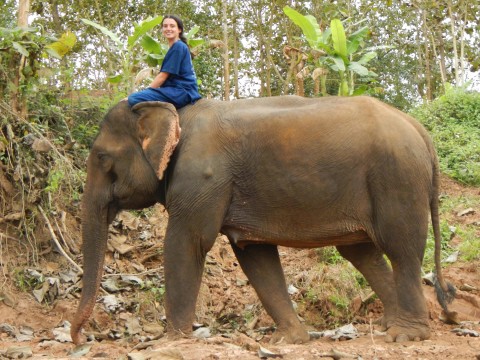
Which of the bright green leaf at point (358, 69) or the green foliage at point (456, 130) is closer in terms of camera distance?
the bright green leaf at point (358, 69)

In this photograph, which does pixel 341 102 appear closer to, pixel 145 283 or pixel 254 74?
pixel 145 283

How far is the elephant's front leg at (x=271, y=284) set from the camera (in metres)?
6.09

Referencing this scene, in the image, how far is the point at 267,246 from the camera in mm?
6332

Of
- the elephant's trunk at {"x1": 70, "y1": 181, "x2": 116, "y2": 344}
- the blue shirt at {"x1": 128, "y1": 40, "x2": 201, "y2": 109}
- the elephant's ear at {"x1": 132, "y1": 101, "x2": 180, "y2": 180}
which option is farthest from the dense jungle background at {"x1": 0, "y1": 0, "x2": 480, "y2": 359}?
the blue shirt at {"x1": 128, "y1": 40, "x2": 201, "y2": 109}

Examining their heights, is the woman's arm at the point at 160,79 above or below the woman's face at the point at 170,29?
below

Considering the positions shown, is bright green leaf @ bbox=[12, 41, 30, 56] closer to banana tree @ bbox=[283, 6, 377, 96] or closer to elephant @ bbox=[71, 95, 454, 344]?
elephant @ bbox=[71, 95, 454, 344]

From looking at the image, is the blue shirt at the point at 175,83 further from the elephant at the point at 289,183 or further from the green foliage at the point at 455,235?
the green foliage at the point at 455,235

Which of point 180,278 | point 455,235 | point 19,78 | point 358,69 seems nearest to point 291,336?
point 180,278

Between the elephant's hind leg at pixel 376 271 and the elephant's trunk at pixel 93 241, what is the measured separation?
6.83 ft

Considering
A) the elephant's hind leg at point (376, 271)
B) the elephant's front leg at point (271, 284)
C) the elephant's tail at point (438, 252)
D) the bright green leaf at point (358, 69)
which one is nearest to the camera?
the elephant's tail at point (438, 252)

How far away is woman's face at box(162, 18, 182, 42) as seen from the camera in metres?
6.09

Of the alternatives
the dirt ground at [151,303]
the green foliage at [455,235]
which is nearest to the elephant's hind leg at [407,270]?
the dirt ground at [151,303]

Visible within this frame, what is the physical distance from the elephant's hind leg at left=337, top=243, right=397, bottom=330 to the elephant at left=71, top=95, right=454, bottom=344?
0.26 metres

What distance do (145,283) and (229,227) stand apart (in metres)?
2.40
